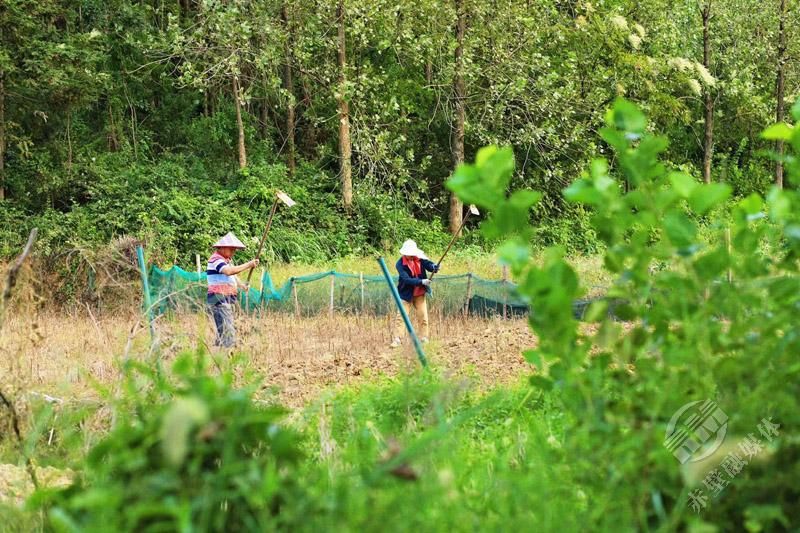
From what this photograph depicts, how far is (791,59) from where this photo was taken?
2728 centimetres

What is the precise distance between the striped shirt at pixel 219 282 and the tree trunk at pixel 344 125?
1091 cm

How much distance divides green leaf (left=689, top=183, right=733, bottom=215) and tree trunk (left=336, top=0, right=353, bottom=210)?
18.8 meters

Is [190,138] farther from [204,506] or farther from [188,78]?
[204,506]

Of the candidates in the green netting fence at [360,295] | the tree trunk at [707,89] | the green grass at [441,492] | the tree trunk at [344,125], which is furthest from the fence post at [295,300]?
the tree trunk at [707,89]

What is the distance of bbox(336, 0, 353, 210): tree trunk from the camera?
20.1 meters

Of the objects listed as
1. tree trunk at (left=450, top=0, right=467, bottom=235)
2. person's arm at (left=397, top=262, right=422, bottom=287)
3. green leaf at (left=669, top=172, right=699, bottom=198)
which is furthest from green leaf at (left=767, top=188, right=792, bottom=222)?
tree trunk at (left=450, top=0, right=467, bottom=235)

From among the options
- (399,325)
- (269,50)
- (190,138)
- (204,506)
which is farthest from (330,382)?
(190,138)

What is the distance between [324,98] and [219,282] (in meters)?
14.8

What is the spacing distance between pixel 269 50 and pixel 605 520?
19.5 metres

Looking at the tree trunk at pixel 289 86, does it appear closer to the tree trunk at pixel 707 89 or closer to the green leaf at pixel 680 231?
the tree trunk at pixel 707 89

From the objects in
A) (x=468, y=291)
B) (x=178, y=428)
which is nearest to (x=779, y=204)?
(x=178, y=428)

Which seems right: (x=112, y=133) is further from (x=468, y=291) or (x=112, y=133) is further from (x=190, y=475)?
(x=190, y=475)

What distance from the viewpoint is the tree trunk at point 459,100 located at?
68.9ft

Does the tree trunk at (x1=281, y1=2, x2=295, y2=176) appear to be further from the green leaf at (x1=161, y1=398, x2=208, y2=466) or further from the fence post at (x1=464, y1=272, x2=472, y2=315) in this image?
the green leaf at (x1=161, y1=398, x2=208, y2=466)
